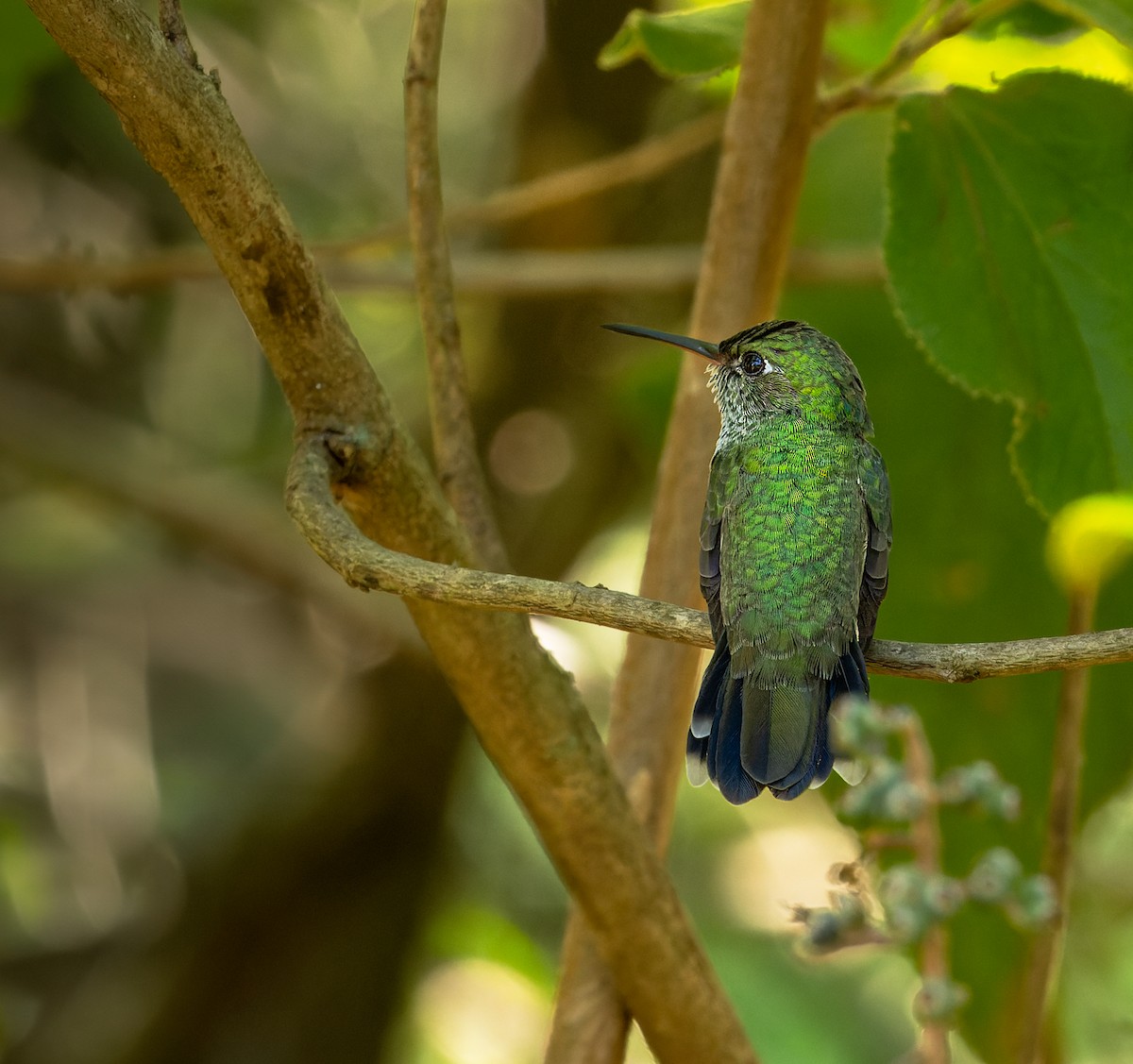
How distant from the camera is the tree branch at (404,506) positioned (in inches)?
51.2

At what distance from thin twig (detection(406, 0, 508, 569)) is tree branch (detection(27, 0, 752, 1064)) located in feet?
0.74

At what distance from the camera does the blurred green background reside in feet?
9.91

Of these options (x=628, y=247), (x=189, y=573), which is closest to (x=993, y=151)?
(x=628, y=247)

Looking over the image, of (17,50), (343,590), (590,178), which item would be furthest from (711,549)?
(343,590)

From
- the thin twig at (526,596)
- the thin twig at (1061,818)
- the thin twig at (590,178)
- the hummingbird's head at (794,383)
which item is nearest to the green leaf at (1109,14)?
the hummingbird's head at (794,383)

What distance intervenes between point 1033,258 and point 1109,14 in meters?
0.32

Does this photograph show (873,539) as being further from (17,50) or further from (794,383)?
(17,50)

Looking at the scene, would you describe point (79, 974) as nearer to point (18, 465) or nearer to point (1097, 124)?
point (18, 465)

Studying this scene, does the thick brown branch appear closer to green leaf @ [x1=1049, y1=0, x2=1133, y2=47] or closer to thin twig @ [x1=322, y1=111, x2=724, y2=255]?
green leaf @ [x1=1049, y1=0, x2=1133, y2=47]

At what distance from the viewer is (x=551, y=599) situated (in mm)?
1305

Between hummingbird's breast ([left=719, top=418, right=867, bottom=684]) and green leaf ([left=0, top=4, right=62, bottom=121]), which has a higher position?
green leaf ([left=0, top=4, right=62, bottom=121])

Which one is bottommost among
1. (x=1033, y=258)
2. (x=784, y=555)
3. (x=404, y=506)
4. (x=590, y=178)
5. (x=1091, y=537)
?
(x=404, y=506)

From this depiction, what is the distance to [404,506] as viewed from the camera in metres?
1.50

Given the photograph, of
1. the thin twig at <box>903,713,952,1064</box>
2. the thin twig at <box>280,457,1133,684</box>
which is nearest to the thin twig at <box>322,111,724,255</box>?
the thin twig at <box>280,457,1133,684</box>
